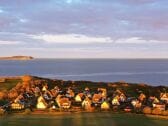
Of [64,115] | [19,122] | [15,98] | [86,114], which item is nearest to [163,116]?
[86,114]

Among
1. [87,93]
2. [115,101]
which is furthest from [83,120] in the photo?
[87,93]

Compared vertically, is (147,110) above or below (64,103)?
below

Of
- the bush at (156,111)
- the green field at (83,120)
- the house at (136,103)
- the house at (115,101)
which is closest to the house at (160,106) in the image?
the bush at (156,111)

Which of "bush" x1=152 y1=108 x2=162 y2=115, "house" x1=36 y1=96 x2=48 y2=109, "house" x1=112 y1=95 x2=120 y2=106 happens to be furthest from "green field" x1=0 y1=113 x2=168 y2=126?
"house" x1=112 y1=95 x2=120 y2=106

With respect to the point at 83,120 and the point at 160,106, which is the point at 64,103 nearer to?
the point at 83,120

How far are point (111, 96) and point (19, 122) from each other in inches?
1040

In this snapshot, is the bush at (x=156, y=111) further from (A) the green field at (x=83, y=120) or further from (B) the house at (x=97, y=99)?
(B) the house at (x=97, y=99)

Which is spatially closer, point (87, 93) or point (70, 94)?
point (70, 94)

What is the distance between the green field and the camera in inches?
2000

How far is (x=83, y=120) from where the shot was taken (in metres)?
52.9

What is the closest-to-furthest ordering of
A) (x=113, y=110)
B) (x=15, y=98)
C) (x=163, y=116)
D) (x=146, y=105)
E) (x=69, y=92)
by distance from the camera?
(x=163, y=116) < (x=113, y=110) < (x=146, y=105) < (x=15, y=98) < (x=69, y=92)

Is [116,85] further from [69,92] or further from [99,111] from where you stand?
[99,111]

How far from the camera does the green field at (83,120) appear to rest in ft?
167

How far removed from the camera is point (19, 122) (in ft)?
169
